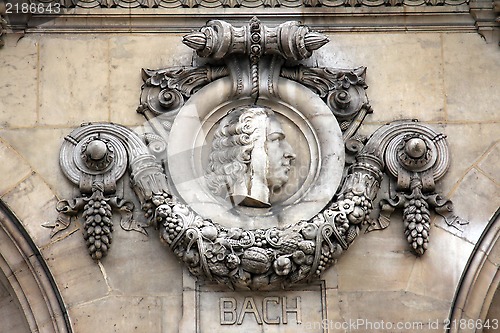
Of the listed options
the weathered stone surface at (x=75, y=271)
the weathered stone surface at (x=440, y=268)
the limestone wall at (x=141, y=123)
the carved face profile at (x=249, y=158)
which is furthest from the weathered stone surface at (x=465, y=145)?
the weathered stone surface at (x=75, y=271)

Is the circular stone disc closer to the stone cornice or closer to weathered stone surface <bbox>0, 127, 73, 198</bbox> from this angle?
the stone cornice

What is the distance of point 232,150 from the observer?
13.8 meters

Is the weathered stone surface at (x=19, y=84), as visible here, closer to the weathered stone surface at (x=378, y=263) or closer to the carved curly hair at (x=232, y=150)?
the carved curly hair at (x=232, y=150)

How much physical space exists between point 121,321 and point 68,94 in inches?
83.3

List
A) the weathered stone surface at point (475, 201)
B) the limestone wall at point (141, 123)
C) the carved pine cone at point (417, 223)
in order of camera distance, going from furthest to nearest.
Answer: the weathered stone surface at point (475, 201) < the carved pine cone at point (417, 223) < the limestone wall at point (141, 123)

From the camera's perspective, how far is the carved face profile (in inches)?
541

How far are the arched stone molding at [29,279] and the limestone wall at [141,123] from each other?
0.07 m

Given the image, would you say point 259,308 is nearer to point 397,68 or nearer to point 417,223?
point 417,223

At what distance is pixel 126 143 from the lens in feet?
45.8

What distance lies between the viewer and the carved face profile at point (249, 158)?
13742 mm

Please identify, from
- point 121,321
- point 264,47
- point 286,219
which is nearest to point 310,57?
point 264,47

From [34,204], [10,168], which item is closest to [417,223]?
[34,204]

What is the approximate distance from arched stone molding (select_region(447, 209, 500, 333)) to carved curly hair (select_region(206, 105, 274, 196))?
206 cm

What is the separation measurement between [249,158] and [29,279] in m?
2.11
